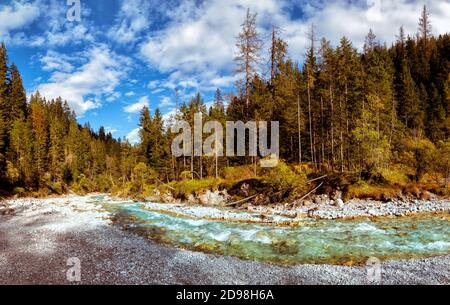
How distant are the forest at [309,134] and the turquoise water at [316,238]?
7.69 meters

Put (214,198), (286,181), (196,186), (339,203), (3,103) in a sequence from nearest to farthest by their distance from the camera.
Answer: (339,203), (286,181), (214,198), (196,186), (3,103)

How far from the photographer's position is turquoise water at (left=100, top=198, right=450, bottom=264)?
11.4m

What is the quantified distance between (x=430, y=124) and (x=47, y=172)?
80.0 metres

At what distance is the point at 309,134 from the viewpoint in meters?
39.8

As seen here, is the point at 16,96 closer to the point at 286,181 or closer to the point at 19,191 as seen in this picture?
the point at 19,191

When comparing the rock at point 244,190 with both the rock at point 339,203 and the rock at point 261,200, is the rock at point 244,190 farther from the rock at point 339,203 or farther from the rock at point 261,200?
the rock at point 339,203

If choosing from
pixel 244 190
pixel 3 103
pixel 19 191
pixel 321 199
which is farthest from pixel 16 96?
pixel 321 199

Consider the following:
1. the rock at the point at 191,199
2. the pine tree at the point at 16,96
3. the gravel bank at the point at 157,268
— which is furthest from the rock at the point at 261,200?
the pine tree at the point at 16,96

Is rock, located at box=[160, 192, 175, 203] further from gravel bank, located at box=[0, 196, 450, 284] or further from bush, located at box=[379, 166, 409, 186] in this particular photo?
bush, located at box=[379, 166, 409, 186]

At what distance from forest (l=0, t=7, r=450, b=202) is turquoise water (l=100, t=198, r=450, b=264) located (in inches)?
303

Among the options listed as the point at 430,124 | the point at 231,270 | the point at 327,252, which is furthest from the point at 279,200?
the point at 430,124

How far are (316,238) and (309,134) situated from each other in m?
28.0

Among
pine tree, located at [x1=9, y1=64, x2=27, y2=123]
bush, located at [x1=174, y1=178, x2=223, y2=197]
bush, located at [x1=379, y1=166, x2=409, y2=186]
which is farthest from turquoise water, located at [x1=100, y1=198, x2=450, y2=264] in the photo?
pine tree, located at [x1=9, y1=64, x2=27, y2=123]
